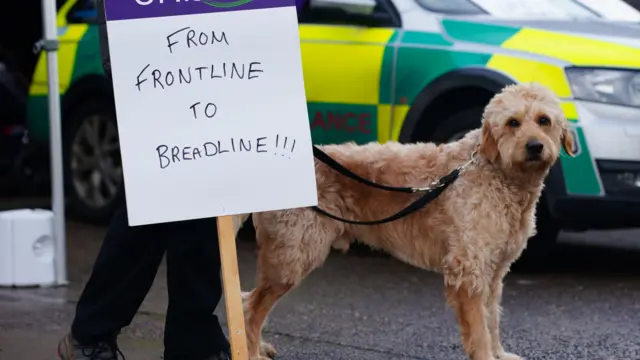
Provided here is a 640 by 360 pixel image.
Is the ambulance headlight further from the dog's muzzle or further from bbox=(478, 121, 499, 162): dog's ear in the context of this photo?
the dog's muzzle

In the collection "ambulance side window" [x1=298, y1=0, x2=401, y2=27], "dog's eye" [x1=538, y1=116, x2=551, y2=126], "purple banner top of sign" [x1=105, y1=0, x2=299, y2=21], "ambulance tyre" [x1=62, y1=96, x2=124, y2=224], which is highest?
"purple banner top of sign" [x1=105, y1=0, x2=299, y2=21]

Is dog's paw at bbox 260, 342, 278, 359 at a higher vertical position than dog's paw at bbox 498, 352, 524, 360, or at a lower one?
lower

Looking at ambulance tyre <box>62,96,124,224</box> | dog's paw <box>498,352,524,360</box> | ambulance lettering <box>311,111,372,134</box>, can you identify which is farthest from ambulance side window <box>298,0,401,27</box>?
dog's paw <box>498,352,524,360</box>

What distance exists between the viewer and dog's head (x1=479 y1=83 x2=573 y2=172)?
4555 millimetres

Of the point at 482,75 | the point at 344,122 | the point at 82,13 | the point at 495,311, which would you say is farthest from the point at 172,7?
the point at 82,13

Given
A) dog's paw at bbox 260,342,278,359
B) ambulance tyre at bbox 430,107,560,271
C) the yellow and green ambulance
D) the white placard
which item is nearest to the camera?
the white placard

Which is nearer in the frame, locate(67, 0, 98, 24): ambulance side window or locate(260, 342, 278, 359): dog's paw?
locate(260, 342, 278, 359): dog's paw

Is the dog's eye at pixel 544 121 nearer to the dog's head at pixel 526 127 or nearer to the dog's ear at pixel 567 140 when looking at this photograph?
the dog's head at pixel 526 127

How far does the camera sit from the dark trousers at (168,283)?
170 inches

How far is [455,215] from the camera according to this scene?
473cm

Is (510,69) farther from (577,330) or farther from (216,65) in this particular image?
(216,65)

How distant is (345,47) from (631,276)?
2153mm

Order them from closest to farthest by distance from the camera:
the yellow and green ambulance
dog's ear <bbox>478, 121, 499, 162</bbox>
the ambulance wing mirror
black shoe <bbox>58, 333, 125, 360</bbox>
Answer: black shoe <bbox>58, 333, 125, 360</bbox>, dog's ear <bbox>478, 121, 499, 162</bbox>, the yellow and green ambulance, the ambulance wing mirror

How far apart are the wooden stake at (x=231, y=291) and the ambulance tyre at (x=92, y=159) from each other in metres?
4.57
